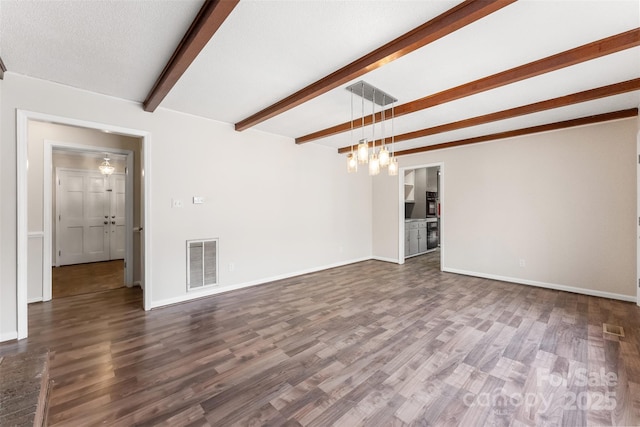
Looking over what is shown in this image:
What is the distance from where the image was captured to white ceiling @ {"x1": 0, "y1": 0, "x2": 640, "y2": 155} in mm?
1654

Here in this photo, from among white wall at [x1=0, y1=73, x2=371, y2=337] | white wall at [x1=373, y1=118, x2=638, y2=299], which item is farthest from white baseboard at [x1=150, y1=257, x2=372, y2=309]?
white wall at [x1=373, y1=118, x2=638, y2=299]

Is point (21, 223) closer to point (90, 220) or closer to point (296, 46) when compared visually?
point (296, 46)

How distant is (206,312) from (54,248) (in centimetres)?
499

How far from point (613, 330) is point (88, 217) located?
29.9 feet

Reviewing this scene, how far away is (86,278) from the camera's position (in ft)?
15.4

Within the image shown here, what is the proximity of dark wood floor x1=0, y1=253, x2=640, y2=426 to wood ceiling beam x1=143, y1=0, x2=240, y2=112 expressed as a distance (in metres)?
2.44

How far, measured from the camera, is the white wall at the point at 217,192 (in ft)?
8.13

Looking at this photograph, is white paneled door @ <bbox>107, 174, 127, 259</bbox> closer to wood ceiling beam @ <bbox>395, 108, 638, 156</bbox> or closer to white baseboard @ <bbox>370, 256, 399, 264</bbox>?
white baseboard @ <bbox>370, 256, 399, 264</bbox>

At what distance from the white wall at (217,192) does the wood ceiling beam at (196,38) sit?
3.22 feet

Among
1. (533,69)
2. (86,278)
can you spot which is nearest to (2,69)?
A: (86,278)

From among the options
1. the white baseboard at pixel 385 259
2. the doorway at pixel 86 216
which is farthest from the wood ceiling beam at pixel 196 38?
the white baseboard at pixel 385 259

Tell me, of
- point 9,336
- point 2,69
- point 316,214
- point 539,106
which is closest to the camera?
point 2,69

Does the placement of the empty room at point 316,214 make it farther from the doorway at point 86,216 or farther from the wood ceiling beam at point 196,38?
the doorway at point 86,216

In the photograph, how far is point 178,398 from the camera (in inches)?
67.7
